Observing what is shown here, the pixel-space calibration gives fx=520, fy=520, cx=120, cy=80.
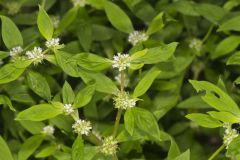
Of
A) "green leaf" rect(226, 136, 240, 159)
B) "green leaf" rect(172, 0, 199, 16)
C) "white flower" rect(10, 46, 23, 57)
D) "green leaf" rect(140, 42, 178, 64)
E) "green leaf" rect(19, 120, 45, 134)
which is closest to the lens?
"green leaf" rect(226, 136, 240, 159)

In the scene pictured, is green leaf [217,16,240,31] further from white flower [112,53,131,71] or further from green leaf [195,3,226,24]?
white flower [112,53,131,71]

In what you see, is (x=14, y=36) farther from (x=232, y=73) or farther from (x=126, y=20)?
(x=232, y=73)

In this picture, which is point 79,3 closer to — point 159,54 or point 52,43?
point 52,43

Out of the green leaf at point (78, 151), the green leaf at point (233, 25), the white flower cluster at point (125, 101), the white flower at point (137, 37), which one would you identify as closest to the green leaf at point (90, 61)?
the white flower cluster at point (125, 101)

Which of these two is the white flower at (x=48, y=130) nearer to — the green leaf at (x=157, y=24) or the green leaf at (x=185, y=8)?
the green leaf at (x=157, y=24)

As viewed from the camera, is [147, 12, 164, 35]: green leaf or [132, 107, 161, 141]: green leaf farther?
[147, 12, 164, 35]: green leaf

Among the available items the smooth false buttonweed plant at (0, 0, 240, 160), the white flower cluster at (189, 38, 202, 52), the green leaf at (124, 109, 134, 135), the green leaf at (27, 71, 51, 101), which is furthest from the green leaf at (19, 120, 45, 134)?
the white flower cluster at (189, 38, 202, 52)
